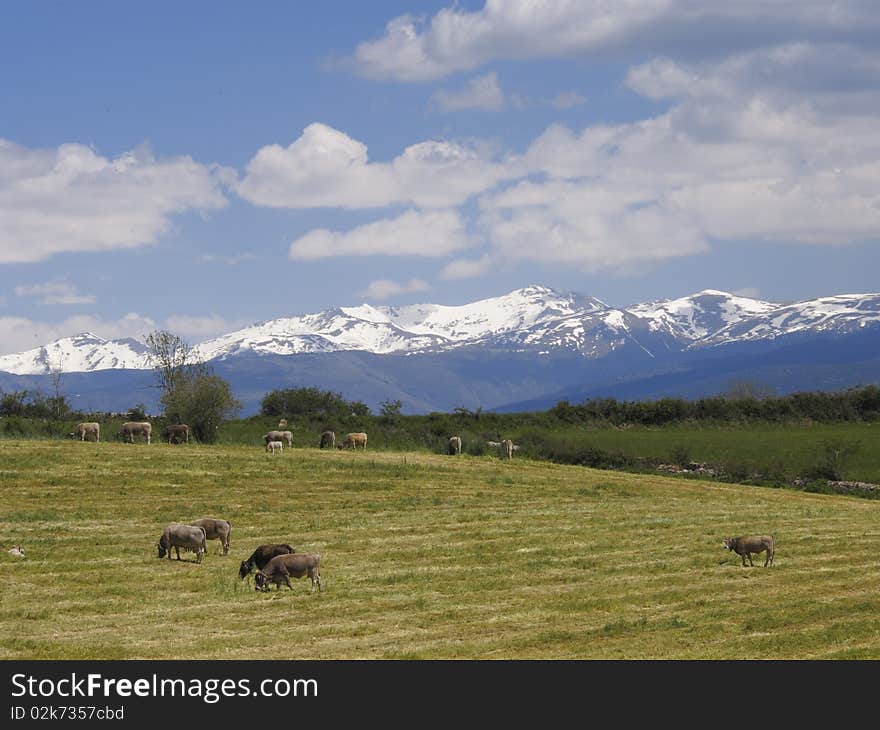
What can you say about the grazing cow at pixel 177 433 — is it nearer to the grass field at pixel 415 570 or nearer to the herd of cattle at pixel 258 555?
the grass field at pixel 415 570

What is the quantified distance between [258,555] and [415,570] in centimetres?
399

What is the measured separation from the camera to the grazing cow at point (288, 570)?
84.1 ft

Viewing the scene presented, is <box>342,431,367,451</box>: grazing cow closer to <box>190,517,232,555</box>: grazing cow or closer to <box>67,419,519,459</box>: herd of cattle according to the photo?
<box>67,419,519,459</box>: herd of cattle

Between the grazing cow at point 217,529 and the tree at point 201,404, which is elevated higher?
the tree at point 201,404

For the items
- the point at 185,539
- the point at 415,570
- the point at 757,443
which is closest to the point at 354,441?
the point at 757,443

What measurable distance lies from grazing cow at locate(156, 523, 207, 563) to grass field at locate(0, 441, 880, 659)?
1.36 ft

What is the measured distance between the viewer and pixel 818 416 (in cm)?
9888

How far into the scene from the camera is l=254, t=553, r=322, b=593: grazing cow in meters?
25.6

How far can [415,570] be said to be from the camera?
28.7 meters

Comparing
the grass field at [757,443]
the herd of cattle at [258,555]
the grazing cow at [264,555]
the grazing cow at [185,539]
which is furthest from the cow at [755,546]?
the grass field at [757,443]

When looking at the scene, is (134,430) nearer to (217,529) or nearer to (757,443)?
(217,529)

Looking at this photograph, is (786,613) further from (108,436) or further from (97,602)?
(108,436)
